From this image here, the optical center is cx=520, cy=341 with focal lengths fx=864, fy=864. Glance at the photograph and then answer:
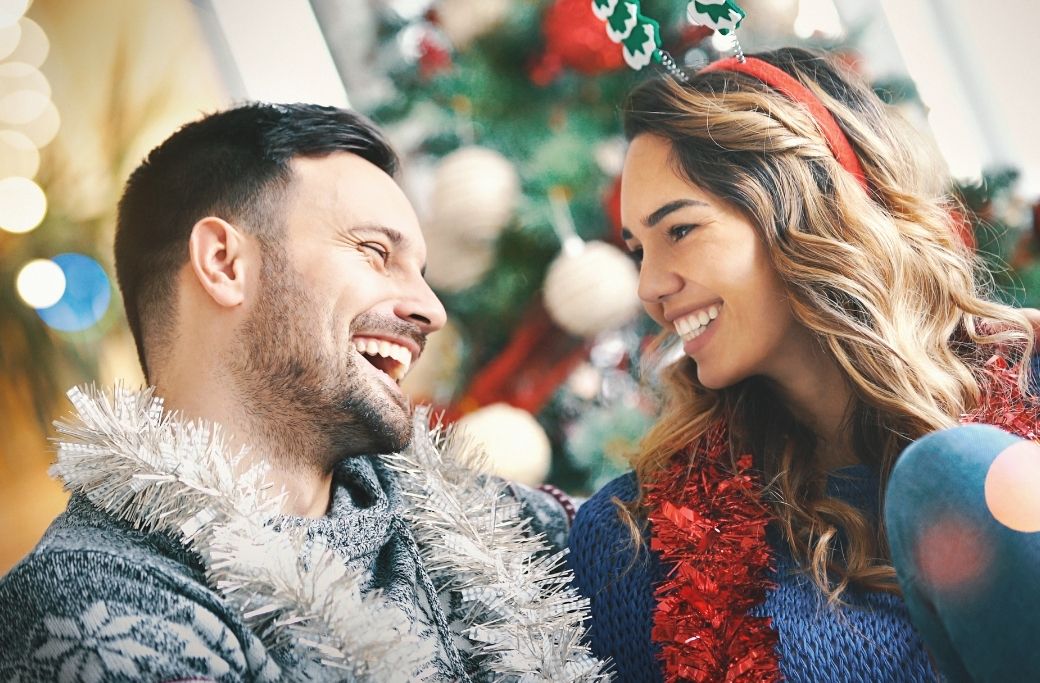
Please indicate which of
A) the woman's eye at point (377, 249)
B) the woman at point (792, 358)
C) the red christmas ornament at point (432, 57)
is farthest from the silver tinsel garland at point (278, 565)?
the red christmas ornament at point (432, 57)

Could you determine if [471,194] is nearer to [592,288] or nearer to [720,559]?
[592,288]

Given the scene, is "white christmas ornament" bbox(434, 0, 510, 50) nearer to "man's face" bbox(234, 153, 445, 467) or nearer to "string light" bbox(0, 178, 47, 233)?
"man's face" bbox(234, 153, 445, 467)

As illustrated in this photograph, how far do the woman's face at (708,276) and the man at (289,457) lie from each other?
0.21m

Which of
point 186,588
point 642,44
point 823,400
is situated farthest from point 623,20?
point 186,588

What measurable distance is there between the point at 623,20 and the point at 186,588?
0.63m

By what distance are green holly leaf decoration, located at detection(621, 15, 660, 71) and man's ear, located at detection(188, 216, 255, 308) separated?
413mm

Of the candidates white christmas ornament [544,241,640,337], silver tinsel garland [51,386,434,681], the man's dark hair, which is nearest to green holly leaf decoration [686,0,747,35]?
white christmas ornament [544,241,640,337]

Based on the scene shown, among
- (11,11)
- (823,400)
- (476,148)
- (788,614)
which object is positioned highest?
(11,11)

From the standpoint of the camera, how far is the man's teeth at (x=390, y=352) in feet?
2.54

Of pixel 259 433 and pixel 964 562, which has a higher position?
pixel 259 433

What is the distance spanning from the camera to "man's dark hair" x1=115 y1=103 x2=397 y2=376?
773 mm

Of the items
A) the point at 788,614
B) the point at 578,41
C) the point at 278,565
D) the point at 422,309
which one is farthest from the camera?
the point at 578,41

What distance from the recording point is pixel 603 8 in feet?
2.81

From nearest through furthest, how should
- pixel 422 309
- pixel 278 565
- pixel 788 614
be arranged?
pixel 278 565, pixel 788 614, pixel 422 309
